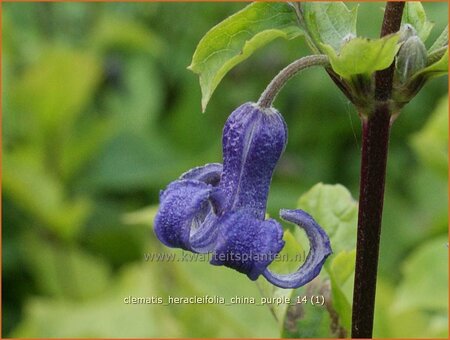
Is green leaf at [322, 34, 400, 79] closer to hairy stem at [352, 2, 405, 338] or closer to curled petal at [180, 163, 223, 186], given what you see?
hairy stem at [352, 2, 405, 338]

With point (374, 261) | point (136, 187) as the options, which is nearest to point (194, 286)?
point (374, 261)

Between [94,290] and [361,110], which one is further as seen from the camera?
[94,290]

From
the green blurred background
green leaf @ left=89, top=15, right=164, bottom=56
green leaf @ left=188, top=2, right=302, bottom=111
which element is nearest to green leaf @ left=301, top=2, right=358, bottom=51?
green leaf @ left=188, top=2, right=302, bottom=111

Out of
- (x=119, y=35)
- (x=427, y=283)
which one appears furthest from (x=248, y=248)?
(x=119, y=35)


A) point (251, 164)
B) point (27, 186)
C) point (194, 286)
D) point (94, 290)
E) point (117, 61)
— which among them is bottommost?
point (251, 164)

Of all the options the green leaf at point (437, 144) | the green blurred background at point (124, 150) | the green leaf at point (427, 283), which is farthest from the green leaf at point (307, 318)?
the green leaf at point (437, 144)

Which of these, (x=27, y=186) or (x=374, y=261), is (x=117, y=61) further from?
(x=374, y=261)
